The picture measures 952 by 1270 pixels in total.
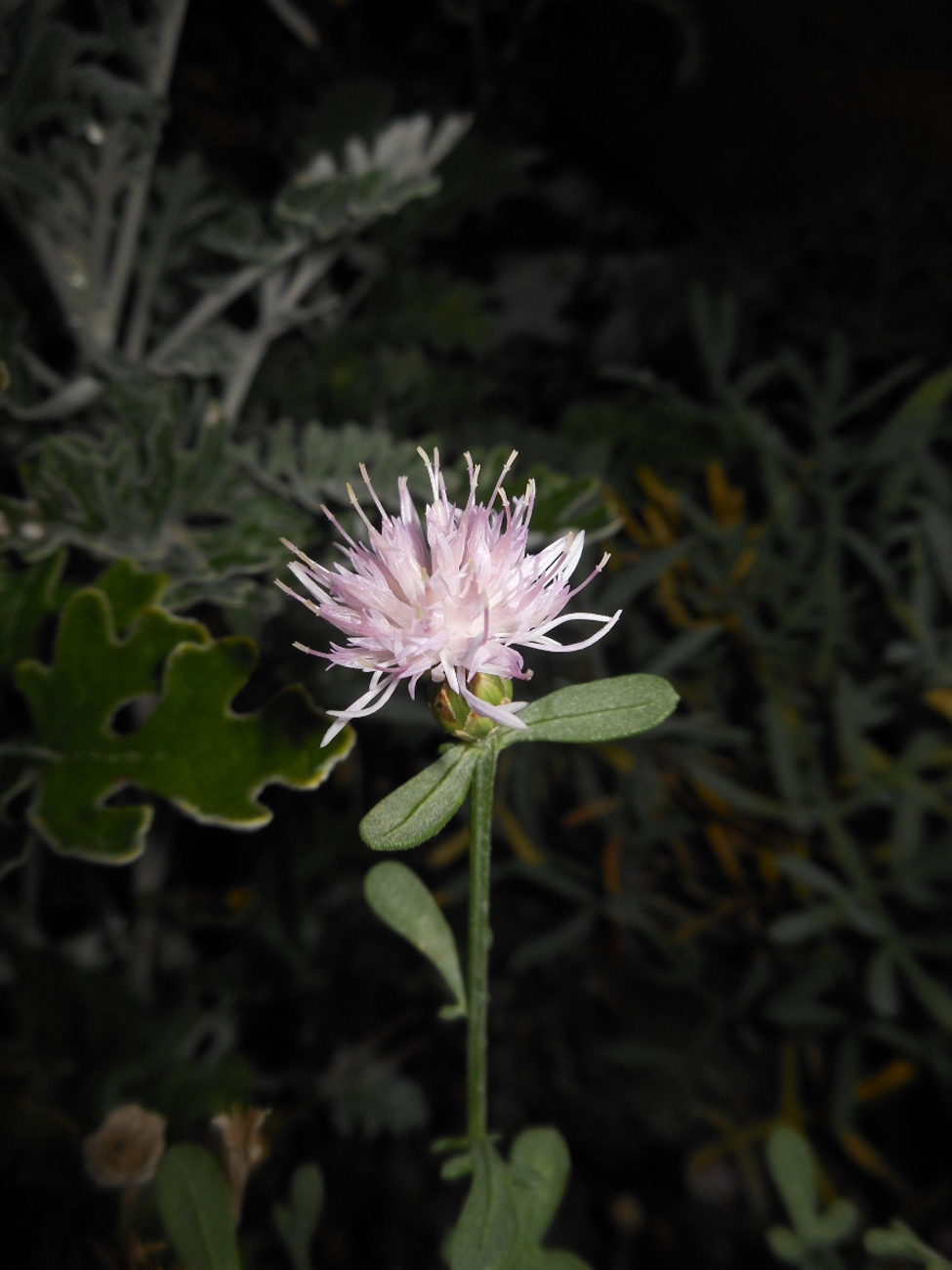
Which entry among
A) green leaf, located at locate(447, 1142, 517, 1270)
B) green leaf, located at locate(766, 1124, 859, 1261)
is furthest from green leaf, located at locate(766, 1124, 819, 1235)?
green leaf, located at locate(447, 1142, 517, 1270)

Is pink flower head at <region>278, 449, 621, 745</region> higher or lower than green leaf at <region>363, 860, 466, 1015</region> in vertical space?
higher

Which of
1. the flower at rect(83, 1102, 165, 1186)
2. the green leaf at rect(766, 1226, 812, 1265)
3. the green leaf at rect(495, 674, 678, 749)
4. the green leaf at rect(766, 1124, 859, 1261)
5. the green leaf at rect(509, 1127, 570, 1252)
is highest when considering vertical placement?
the green leaf at rect(495, 674, 678, 749)

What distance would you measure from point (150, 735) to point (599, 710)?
185 millimetres

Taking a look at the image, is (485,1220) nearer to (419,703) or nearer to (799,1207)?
(799,1207)

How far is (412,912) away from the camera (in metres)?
0.30

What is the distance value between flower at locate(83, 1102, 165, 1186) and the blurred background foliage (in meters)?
0.12

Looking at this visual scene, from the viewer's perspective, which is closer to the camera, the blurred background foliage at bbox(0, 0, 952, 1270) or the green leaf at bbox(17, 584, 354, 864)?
the green leaf at bbox(17, 584, 354, 864)

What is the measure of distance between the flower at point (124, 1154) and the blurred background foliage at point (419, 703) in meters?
0.12

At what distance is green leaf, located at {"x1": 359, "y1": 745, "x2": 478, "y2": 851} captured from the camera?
9.2 inches

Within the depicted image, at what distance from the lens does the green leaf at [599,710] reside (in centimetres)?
25

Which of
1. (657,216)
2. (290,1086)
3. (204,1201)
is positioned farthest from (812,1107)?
(657,216)

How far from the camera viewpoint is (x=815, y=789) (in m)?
0.63

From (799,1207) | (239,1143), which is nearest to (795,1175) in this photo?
(799,1207)

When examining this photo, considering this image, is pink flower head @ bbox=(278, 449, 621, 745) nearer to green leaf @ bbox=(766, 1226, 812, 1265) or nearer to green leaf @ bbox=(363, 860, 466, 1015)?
green leaf @ bbox=(363, 860, 466, 1015)
